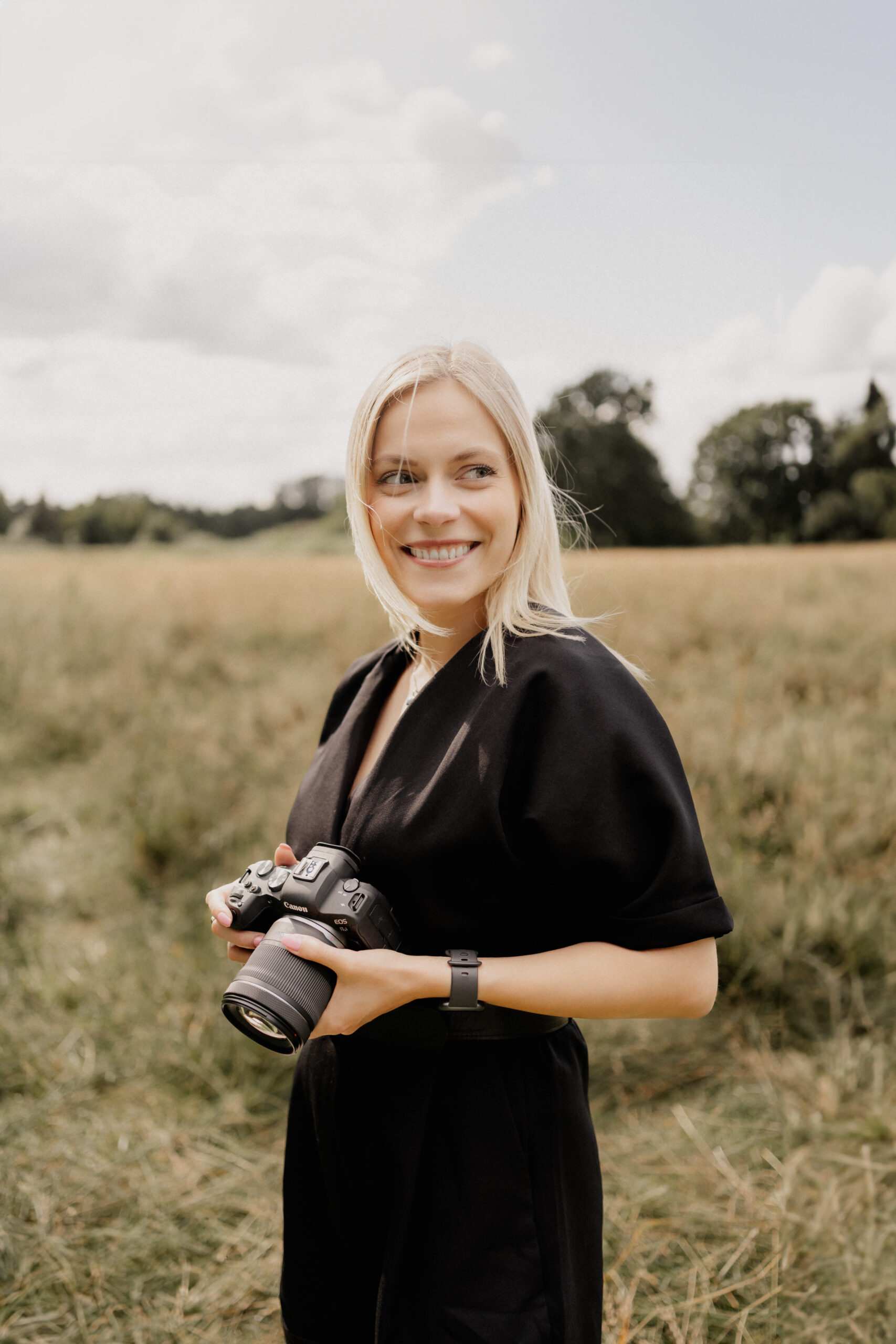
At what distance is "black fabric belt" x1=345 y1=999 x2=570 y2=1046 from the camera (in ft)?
4.12

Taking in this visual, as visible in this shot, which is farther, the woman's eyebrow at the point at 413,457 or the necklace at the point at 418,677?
the necklace at the point at 418,677

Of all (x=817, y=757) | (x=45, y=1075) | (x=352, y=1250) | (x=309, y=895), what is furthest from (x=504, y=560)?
(x=817, y=757)

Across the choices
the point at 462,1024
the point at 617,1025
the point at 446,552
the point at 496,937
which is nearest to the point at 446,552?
the point at 446,552

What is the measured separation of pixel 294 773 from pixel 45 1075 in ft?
6.40

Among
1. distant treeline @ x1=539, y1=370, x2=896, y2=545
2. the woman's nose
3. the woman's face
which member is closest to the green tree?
distant treeline @ x1=539, y1=370, x2=896, y2=545

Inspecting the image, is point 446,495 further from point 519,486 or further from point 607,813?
point 607,813

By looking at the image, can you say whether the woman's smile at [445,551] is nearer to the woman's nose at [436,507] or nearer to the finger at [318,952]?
the woman's nose at [436,507]

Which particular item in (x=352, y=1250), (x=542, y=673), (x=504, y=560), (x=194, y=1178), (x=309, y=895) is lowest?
(x=194, y=1178)

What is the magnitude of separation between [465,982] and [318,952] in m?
0.19

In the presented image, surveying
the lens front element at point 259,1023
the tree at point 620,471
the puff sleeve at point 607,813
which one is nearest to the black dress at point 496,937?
the puff sleeve at point 607,813

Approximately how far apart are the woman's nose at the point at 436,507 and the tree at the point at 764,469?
3.28m

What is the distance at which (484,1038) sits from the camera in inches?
49.8

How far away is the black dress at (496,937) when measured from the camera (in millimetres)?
1140

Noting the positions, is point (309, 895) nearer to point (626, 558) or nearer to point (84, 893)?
point (84, 893)
